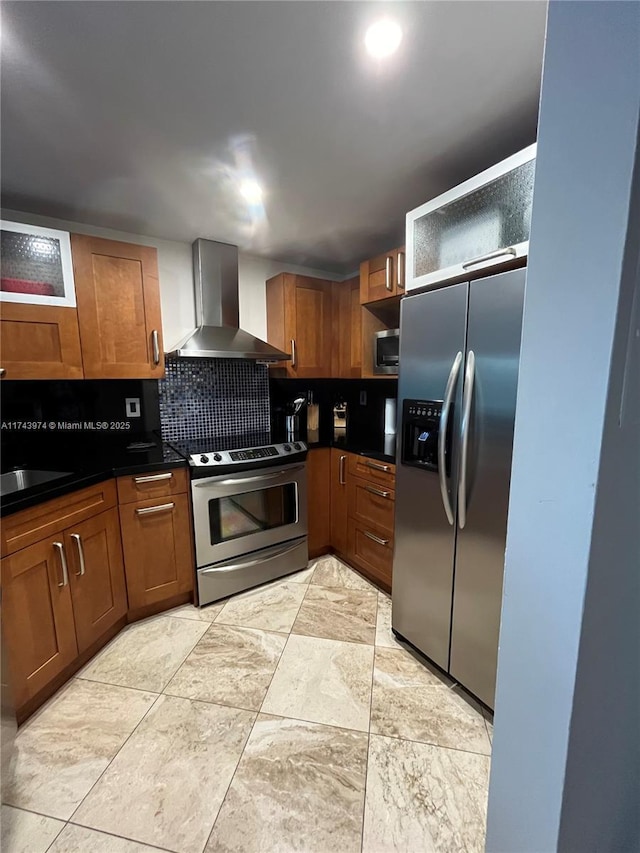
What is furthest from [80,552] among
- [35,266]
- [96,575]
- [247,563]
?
[35,266]

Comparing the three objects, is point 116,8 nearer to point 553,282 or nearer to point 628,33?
point 628,33

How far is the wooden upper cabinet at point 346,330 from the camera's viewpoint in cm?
260

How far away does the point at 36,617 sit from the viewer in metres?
1.43

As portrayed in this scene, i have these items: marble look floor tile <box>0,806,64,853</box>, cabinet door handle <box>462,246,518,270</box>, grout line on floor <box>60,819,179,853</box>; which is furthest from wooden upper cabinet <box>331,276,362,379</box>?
marble look floor tile <box>0,806,64,853</box>

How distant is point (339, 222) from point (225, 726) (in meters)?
2.61

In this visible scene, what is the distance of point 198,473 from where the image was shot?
2.04m

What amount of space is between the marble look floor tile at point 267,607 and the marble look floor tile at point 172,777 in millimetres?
526

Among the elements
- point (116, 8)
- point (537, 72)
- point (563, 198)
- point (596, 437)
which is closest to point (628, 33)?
point (563, 198)

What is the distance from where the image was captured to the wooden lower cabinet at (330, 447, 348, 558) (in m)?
2.51

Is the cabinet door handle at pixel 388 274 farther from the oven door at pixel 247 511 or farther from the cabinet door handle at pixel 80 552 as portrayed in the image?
the cabinet door handle at pixel 80 552

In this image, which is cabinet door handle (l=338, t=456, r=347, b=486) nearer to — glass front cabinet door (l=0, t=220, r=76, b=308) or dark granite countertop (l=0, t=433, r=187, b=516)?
dark granite countertop (l=0, t=433, r=187, b=516)

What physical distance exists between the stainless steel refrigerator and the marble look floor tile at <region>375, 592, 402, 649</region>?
140mm

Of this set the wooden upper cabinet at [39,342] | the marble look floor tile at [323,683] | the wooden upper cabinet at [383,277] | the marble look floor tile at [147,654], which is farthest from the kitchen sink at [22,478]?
the wooden upper cabinet at [383,277]

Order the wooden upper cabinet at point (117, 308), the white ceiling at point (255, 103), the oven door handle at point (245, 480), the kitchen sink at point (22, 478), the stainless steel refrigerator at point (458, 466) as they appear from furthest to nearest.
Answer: the oven door handle at point (245, 480) < the wooden upper cabinet at point (117, 308) < the kitchen sink at point (22, 478) < the stainless steel refrigerator at point (458, 466) < the white ceiling at point (255, 103)
